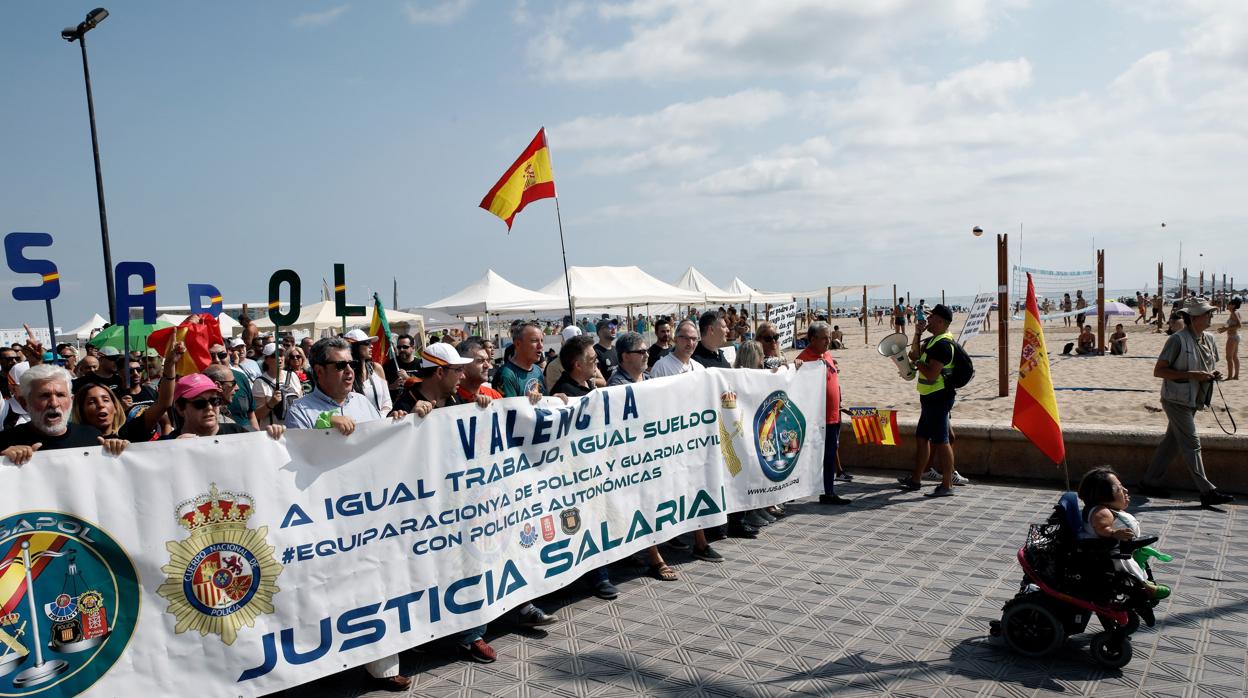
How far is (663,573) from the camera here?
544cm

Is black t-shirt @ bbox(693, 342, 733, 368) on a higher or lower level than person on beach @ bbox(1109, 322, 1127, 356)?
higher

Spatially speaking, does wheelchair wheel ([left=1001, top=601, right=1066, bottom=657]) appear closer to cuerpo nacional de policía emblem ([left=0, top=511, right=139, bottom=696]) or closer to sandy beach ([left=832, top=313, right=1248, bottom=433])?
cuerpo nacional de policía emblem ([left=0, top=511, right=139, bottom=696])

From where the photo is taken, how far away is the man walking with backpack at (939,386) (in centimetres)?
723

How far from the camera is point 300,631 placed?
369 cm

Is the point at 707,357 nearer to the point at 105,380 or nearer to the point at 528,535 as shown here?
the point at 528,535

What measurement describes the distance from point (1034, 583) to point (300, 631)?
3548 mm

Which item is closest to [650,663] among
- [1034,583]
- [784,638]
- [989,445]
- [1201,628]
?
[784,638]

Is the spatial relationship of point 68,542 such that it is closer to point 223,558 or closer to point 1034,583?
point 223,558

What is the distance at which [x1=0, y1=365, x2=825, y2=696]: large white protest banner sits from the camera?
10.2 ft

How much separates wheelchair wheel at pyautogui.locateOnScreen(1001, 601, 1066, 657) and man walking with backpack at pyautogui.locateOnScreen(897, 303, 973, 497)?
3.44 m

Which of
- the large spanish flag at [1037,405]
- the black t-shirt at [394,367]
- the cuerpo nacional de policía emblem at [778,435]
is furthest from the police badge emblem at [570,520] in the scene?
the black t-shirt at [394,367]

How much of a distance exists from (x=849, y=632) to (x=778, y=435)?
238 centimetres

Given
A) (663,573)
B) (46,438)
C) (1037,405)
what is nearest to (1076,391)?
(1037,405)

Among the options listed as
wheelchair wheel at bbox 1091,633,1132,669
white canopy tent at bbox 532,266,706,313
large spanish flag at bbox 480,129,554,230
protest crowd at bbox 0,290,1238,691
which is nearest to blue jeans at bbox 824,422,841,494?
protest crowd at bbox 0,290,1238,691
